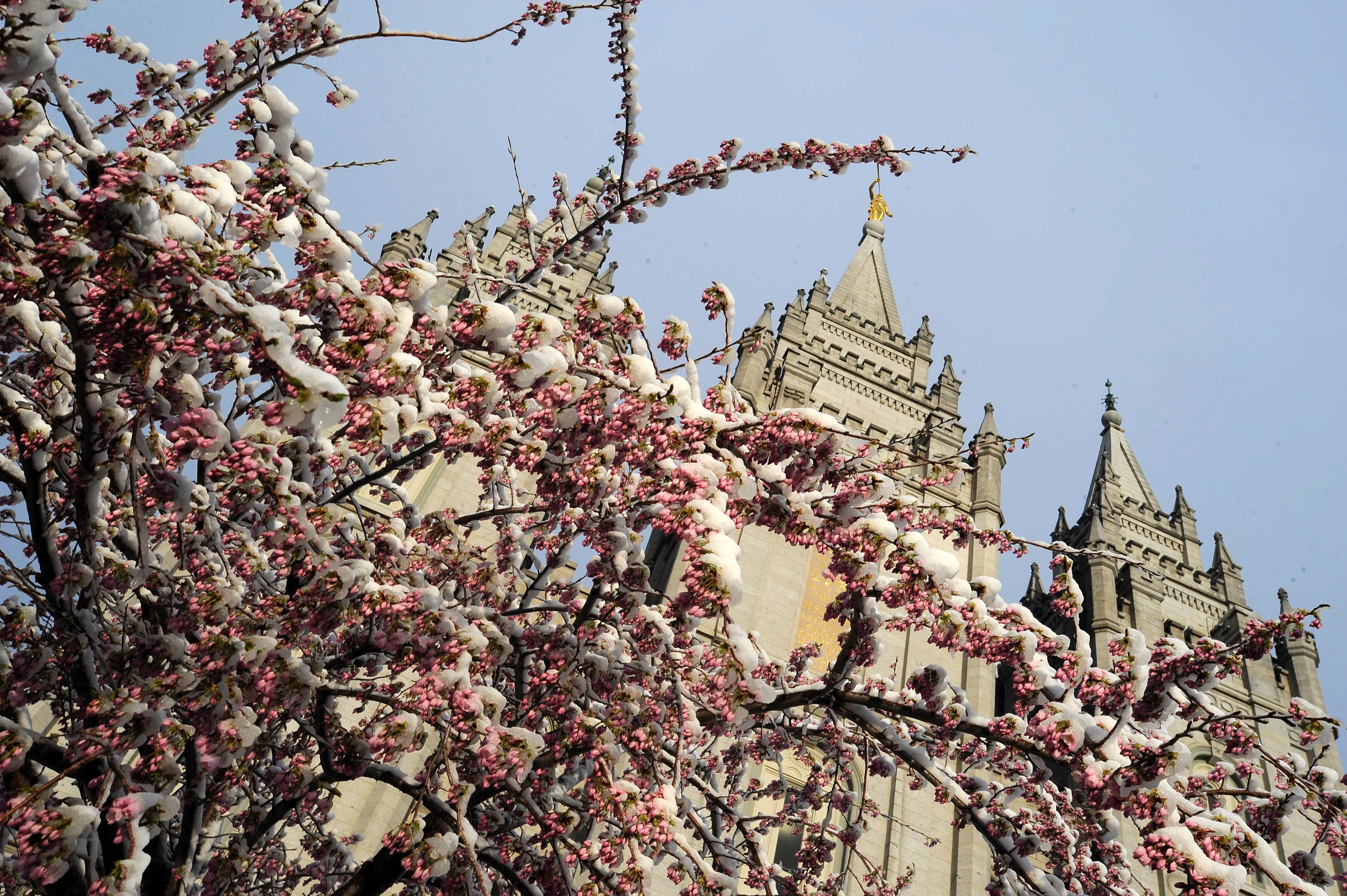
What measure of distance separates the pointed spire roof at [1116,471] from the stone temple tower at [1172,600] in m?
0.08

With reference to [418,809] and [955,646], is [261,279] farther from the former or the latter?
[955,646]

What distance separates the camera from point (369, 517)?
6.88 m

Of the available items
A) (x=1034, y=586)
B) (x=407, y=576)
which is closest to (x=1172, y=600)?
(x=1034, y=586)

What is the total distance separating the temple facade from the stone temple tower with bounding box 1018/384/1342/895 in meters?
0.07

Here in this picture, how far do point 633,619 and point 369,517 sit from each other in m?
2.64

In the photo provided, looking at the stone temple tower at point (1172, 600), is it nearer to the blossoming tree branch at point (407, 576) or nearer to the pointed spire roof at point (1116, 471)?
the pointed spire roof at point (1116, 471)

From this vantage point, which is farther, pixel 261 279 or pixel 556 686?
pixel 556 686

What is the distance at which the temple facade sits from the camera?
17578 millimetres

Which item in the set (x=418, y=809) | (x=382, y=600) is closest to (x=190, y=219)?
(x=382, y=600)

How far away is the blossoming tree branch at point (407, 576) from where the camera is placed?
3.70 m

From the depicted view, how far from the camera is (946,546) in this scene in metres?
22.7

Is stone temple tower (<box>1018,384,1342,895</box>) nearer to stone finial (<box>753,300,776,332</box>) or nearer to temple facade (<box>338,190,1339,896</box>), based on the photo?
temple facade (<box>338,190,1339,896</box>)

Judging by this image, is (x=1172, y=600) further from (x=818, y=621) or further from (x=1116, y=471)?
(x=818, y=621)

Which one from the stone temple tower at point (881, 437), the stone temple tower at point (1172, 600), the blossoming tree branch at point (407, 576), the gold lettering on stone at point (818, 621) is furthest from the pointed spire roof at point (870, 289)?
the blossoming tree branch at point (407, 576)
